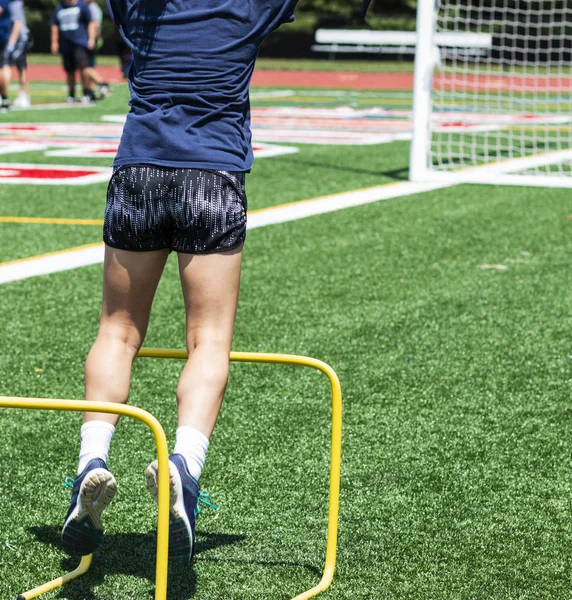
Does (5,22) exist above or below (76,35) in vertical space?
above

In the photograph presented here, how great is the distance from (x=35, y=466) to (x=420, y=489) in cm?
130

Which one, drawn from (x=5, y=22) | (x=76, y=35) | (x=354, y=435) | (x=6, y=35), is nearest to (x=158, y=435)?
(x=354, y=435)

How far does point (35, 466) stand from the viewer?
13.0 ft

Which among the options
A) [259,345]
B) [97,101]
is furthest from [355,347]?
[97,101]

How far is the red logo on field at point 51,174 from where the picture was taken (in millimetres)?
11344

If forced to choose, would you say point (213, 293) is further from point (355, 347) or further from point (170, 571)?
point (355, 347)

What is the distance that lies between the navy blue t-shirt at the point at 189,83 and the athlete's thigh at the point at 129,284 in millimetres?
254

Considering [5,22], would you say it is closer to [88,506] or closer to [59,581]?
[59,581]

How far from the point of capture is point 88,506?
8.82 ft

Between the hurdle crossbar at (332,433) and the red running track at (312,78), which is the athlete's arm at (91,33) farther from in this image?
the hurdle crossbar at (332,433)

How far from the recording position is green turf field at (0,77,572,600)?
3.21 meters

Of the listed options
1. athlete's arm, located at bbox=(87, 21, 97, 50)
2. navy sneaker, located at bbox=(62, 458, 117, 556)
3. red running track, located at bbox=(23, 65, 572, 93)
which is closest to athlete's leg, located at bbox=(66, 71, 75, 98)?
athlete's arm, located at bbox=(87, 21, 97, 50)

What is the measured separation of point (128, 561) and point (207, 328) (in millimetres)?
724

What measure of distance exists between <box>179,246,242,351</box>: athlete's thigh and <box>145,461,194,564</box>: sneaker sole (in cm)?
46
